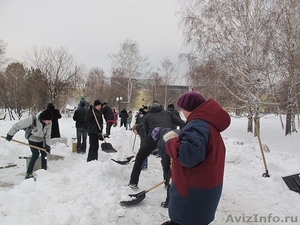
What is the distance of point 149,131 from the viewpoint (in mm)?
4828

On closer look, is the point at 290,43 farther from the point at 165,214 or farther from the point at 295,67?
the point at 165,214

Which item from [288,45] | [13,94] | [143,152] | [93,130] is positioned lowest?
[143,152]

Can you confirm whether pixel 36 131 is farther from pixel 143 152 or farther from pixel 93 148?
pixel 143 152

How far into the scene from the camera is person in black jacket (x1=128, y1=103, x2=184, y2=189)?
4578 mm

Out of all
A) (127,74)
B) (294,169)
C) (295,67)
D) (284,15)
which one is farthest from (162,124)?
(127,74)

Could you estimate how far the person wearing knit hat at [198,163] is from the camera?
6.48 ft

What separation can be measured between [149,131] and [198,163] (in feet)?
9.28

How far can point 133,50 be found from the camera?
109 feet

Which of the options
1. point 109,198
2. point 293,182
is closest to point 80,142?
point 109,198

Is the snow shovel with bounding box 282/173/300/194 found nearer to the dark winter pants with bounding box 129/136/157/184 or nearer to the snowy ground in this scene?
the snowy ground

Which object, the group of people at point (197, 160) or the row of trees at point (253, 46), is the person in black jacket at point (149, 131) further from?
the row of trees at point (253, 46)

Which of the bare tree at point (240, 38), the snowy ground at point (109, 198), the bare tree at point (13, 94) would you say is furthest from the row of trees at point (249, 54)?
the bare tree at point (13, 94)

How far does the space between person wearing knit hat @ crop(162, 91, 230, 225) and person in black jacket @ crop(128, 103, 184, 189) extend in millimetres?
2369

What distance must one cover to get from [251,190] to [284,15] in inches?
353
